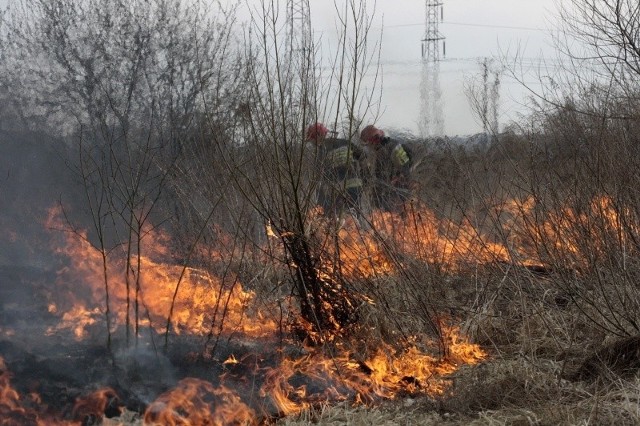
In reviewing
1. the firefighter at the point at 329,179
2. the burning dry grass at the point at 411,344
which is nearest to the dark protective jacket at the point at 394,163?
the burning dry grass at the point at 411,344

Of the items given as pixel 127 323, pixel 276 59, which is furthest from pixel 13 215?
pixel 276 59

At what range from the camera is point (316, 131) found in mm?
5449

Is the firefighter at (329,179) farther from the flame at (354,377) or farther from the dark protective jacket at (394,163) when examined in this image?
the dark protective jacket at (394,163)

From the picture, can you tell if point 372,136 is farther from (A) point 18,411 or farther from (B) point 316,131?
(A) point 18,411

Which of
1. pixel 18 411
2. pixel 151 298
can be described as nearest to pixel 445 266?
pixel 151 298

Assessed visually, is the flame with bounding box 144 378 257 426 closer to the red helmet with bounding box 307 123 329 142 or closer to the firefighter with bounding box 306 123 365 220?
the firefighter with bounding box 306 123 365 220

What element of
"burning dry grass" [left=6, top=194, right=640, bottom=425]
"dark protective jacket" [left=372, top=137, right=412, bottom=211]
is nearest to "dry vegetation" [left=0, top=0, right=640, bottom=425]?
"burning dry grass" [left=6, top=194, right=640, bottom=425]

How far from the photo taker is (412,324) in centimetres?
621

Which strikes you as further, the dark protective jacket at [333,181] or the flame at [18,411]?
the dark protective jacket at [333,181]

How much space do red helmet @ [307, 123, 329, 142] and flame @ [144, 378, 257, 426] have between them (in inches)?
73.3

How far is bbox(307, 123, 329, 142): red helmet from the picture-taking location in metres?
5.46

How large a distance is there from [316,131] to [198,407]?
205 cm

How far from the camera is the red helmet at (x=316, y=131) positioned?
5459 mm

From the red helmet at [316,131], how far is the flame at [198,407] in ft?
6.11
